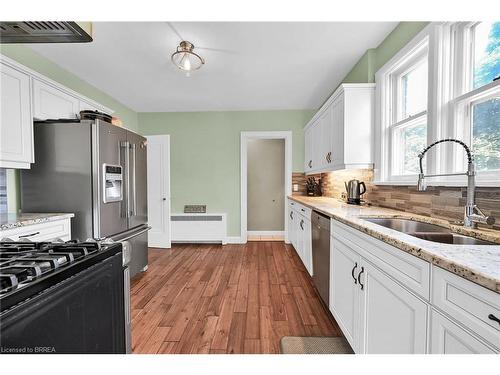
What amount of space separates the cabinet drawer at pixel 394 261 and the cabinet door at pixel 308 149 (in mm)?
2665

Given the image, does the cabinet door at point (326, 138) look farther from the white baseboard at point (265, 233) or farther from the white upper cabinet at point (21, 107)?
the white upper cabinet at point (21, 107)

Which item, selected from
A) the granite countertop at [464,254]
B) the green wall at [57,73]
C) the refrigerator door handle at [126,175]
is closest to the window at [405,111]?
the granite countertop at [464,254]

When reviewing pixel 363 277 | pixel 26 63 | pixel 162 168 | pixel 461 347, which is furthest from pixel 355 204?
pixel 26 63

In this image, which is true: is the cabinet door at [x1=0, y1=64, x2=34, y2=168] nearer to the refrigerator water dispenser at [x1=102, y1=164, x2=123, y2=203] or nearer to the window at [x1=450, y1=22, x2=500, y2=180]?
the refrigerator water dispenser at [x1=102, y1=164, x2=123, y2=203]

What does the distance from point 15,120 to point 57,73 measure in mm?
1280

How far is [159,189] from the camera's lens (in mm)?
4266

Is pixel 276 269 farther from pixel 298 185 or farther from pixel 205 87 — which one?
pixel 205 87

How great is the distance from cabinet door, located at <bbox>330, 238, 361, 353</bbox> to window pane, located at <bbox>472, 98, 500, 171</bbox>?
0.94 meters

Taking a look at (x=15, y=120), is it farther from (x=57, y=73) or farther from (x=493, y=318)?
(x=493, y=318)

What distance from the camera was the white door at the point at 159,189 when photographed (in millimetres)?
4219

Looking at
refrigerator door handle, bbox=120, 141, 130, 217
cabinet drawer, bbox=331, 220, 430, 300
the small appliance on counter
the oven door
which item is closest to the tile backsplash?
cabinet drawer, bbox=331, 220, 430, 300

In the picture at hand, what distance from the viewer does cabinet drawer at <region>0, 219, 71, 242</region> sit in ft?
5.37

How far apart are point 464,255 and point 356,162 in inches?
73.6

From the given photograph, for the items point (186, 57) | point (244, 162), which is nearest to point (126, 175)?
point (186, 57)
